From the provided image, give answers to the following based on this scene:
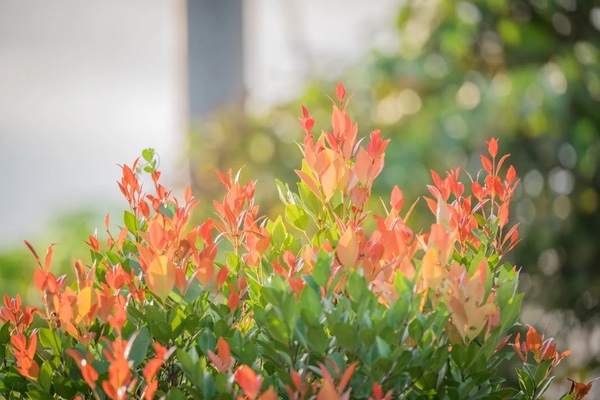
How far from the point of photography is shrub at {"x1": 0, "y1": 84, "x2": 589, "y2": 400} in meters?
1.27

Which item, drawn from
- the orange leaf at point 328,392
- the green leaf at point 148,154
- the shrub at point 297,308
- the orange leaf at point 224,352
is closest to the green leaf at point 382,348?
the shrub at point 297,308

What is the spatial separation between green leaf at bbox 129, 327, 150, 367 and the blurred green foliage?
4161 mm

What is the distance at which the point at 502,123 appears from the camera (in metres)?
6.08

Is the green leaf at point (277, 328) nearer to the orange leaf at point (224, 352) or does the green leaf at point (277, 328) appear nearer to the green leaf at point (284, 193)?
the orange leaf at point (224, 352)

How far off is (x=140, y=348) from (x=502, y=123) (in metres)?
5.13

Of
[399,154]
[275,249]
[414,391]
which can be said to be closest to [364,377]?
[414,391]

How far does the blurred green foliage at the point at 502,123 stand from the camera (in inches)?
236

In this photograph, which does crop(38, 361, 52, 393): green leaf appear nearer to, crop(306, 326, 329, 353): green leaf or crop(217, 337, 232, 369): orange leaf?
crop(217, 337, 232, 369): orange leaf

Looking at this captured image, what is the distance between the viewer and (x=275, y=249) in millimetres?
1565

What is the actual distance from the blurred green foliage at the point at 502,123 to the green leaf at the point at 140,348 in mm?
4161

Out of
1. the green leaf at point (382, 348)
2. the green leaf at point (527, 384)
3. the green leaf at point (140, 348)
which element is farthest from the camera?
the green leaf at point (527, 384)

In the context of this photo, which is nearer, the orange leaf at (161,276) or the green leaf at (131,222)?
the orange leaf at (161,276)

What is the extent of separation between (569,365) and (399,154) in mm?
2052

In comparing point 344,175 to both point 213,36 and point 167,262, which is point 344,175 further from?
point 213,36
